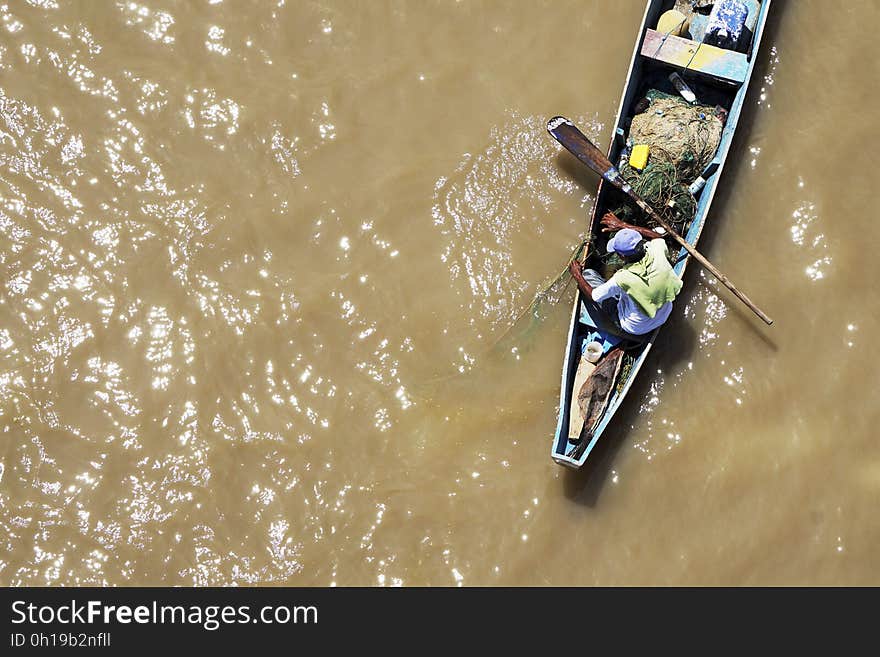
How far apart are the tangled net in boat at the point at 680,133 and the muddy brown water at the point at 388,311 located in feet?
1.54

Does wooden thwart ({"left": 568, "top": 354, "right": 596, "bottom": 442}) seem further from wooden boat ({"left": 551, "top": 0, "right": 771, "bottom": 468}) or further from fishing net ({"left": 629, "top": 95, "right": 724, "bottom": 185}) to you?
fishing net ({"left": 629, "top": 95, "right": 724, "bottom": 185})

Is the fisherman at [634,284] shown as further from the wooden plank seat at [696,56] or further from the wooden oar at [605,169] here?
the wooden plank seat at [696,56]

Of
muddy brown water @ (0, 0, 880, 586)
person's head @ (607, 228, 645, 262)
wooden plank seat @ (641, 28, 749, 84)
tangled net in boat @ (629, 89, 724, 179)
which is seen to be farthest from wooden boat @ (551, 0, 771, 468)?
person's head @ (607, 228, 645, 262)

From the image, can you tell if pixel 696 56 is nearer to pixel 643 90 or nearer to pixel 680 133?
pixel 643 90

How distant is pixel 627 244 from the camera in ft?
24.8

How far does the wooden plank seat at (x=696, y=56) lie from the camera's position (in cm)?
838

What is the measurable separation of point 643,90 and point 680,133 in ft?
2.40

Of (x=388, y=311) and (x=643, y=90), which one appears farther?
(x=643, y=90)

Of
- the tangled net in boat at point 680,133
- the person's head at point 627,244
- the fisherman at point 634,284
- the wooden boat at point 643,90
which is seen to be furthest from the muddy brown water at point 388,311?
the person's head at point 627,244

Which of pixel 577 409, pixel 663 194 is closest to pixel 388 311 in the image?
pixel 577 409

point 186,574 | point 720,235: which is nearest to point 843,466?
point 720,235

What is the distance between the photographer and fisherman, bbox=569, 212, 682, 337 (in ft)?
24.2

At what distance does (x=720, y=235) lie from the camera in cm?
854
